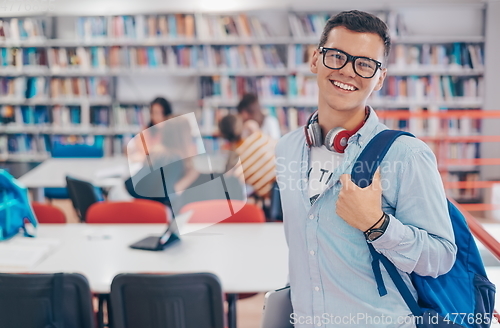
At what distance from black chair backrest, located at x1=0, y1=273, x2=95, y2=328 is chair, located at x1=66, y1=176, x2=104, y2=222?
137 centimetres

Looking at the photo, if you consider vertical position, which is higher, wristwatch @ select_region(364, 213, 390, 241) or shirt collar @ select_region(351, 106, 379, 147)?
shirt collar @ select_region(351, 106, 379, 147)

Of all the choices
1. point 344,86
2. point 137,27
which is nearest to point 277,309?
point 344,86

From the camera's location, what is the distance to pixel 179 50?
5.11 metres

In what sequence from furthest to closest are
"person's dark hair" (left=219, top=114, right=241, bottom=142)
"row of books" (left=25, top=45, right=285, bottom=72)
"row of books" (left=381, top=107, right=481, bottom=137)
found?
1. "row of books" (left=25, top=45, right=285, bottom=72)
2. "row of books" (left=381, top=107, right=481, bottom=137)
3. "person's dark hair" (left=219, top=114, right=241, bottom=142)

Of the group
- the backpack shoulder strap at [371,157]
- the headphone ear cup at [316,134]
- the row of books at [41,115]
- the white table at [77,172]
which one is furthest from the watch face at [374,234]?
the row of books at [41,115]

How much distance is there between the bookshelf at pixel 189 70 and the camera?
16.1 ft

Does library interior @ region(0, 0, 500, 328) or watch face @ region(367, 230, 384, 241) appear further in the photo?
library interior @ region(0, 0, 500, 328)

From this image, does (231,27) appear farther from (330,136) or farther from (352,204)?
(352,204)

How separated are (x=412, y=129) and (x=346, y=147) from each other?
4.11 meters

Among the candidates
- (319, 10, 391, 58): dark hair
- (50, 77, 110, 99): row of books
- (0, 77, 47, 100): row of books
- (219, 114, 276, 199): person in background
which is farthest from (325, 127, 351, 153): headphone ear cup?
(0, 77, 47, 100): row of books

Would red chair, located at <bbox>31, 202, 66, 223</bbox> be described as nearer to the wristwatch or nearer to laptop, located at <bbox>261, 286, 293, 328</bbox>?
laptop, located at <bbox>261, 286, 293, 328</bbox>

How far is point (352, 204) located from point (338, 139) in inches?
8.6

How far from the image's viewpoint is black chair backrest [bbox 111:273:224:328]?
1622mm

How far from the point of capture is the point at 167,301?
1656 mm
